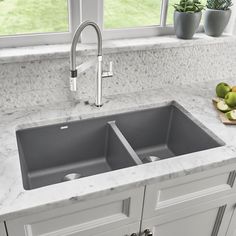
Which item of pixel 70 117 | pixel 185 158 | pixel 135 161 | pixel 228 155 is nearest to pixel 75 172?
pixel 70 117

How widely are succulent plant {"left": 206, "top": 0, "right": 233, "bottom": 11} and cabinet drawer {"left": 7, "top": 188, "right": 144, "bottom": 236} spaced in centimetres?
106

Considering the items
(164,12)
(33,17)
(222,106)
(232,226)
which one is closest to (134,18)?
(164,12)

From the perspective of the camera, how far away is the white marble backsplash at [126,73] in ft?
4.30

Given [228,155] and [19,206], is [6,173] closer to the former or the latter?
[19,206]

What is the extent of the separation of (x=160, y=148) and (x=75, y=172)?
457mm

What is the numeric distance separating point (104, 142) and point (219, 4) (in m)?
0.92

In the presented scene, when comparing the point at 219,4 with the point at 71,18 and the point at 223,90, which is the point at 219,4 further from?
the point at 71,18

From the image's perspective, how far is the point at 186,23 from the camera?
1.47 meters

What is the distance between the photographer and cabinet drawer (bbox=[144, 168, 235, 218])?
1.04 metres

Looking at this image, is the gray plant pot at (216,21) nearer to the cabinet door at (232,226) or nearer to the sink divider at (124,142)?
the sink divider at (124,142)

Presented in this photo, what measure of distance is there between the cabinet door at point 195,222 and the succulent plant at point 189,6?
0.91 meters

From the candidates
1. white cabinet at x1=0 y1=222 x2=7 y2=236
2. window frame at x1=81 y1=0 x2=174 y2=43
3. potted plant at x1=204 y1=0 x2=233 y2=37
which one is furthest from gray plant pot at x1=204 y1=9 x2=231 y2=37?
white cabinet at x1=0 y1=222 x2=7 y2=236

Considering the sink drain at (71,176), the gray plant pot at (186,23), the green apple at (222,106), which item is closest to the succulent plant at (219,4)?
the gray plant pot at (186,23)

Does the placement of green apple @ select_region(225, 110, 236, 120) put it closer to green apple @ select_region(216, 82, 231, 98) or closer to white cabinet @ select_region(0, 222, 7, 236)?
green apple @ select_region(216, 82, 231, 98)
